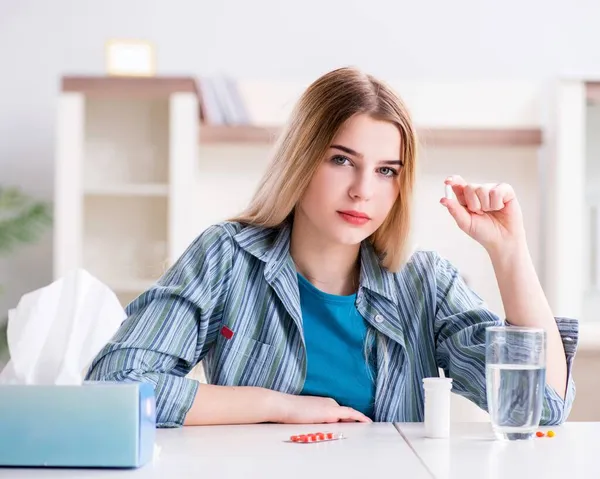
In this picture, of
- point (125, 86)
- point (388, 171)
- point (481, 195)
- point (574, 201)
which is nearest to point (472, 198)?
point (481, 195)

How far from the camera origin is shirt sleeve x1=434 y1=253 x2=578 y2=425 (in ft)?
4.79

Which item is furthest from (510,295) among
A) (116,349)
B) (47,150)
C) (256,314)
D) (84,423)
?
(47,150)

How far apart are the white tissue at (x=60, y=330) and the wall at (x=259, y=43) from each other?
272 cm

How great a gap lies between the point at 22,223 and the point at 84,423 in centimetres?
263

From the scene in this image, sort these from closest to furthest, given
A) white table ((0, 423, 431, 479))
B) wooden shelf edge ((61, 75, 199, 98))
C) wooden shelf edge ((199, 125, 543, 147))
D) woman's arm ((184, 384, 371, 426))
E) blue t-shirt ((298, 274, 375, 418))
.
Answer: white table ((0, 423, 431, 479)), woman's arm ((184, 384, 371, 426)), blue t-shirt ((298, 274, 375, 418)), wooden shelf edge ((61, 75, 199, 98)), wooden shelf edge ((199, 125, 543, 147))

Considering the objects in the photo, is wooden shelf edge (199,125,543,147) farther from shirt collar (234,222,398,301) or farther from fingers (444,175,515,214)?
fingers (444,175,515,214)

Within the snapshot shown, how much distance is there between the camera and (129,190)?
11.6 feet

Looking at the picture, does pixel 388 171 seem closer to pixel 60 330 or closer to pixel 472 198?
pixel 472 198

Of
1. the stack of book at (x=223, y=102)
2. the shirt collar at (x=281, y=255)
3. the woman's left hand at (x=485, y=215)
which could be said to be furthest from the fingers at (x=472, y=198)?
the stack of book at (x=223, y=102)

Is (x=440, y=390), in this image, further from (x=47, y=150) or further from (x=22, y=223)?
(x=47, y=150)

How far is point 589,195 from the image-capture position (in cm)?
352

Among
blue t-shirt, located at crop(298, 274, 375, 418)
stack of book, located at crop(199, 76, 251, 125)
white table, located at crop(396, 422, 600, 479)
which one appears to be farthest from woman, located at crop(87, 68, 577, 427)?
stack of book, located at crop(199, 76, 251, 125)

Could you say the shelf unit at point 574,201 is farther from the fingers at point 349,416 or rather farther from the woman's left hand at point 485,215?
the fingers at point 349,416

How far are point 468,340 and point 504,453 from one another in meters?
0.44
